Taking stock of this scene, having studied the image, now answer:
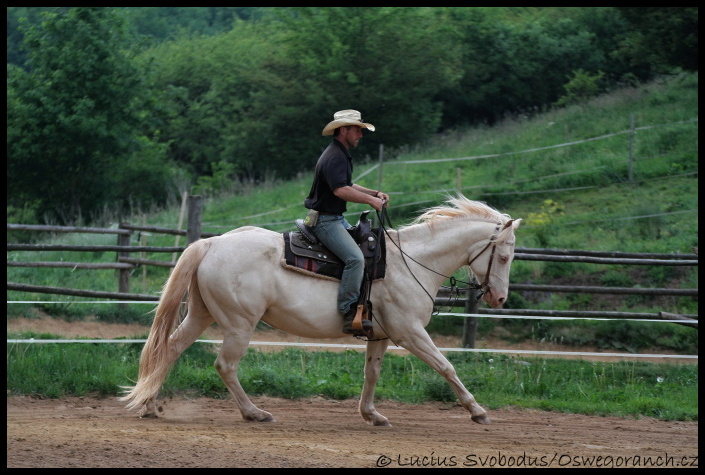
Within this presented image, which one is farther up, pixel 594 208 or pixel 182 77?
pixel 182 77

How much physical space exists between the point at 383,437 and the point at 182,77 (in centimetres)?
3435

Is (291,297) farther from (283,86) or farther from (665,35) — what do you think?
(283,86)

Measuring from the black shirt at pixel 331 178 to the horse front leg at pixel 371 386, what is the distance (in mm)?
1372

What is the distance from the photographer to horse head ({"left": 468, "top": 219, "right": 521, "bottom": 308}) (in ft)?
27.5

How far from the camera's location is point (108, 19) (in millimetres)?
26844

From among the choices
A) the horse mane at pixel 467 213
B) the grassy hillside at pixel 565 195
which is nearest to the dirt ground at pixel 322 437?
the horse mane at pixel 467 213

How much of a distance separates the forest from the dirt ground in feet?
58.5

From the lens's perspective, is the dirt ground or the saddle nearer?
the dirt ground

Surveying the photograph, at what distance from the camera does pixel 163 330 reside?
27.0ft

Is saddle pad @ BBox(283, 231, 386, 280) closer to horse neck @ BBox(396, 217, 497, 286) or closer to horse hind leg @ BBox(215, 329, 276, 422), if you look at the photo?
horse neck @ BBox(396, 217, 497, 286)

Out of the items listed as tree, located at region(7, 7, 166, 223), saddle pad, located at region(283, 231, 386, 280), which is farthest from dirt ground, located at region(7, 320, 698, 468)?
tree, located at region(7, 7, 166, 223)

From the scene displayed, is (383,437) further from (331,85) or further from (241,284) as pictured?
(331,85)
